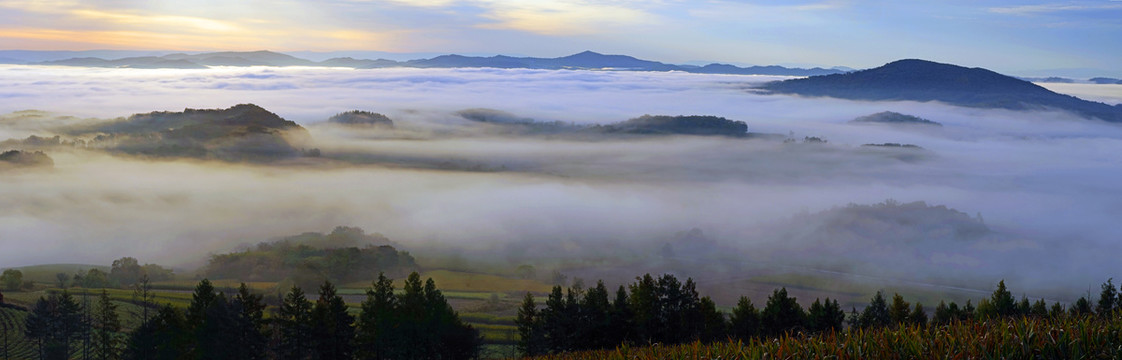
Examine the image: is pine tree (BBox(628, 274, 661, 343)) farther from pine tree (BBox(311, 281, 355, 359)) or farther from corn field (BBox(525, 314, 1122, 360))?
corn field (BBox(525, 314, 1122, 360))

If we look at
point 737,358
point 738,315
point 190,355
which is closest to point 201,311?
point 190,355

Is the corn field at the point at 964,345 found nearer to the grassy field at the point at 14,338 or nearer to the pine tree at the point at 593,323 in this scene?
the pine tree at the point at 593,323

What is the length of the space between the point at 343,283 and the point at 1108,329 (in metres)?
187

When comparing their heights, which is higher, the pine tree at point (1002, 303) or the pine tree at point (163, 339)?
the pine tree at point (1002, 303)

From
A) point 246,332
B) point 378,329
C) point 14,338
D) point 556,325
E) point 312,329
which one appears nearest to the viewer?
point 246,332

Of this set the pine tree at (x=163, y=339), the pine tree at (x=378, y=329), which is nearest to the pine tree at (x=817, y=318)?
the pine tree at (x=378, y=329)

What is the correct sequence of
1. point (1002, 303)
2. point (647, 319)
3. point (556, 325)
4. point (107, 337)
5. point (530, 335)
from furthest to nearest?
point (1002, 303) → point (107, 337) → point (530, 335) → point (647, 319) → point (556, 325)

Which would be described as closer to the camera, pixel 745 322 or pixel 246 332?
pixel 246 332

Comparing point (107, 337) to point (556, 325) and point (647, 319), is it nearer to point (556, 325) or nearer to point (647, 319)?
point (556, 325)

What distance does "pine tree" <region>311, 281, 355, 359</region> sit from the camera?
5256 cm

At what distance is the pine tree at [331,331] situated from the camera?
172 ft

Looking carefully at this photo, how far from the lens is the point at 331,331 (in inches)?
2074

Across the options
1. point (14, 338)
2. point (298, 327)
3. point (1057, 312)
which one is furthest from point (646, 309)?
point (14, 338)

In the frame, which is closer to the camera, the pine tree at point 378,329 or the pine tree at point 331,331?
the pine tree at point 331,331
